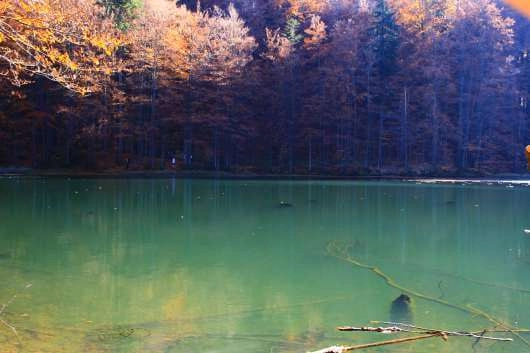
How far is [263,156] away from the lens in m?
39.2

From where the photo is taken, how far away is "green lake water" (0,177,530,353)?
4918 millimetres

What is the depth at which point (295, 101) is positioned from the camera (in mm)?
39062

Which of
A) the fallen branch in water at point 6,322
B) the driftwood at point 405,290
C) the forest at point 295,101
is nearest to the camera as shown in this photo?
the fallen branch in water at point 6,322

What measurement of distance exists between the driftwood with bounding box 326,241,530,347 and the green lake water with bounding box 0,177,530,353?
0.09m

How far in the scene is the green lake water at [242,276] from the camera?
16.1ft

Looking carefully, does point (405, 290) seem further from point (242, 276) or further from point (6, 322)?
point (6, 322)

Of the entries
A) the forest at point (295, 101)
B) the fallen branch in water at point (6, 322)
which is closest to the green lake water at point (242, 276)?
the fallen branch in water at point (6, 322)

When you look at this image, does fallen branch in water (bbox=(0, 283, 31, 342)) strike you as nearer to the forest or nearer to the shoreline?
the shoreline

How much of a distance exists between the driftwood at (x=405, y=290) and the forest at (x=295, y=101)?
87.2 feet

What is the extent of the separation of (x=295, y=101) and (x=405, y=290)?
109ft

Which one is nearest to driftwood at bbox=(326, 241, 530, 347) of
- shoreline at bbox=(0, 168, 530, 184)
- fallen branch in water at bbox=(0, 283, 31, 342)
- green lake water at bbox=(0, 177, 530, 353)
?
green lake water at bbox=(0, 177, 530, 353)

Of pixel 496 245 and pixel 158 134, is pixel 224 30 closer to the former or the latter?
pixel 158 134

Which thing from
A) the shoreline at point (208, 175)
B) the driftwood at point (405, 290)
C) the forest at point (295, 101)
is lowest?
the driftwood at point (405, 290)

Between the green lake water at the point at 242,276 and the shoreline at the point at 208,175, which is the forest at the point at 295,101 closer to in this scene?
the shoreline at the point at 208,175
